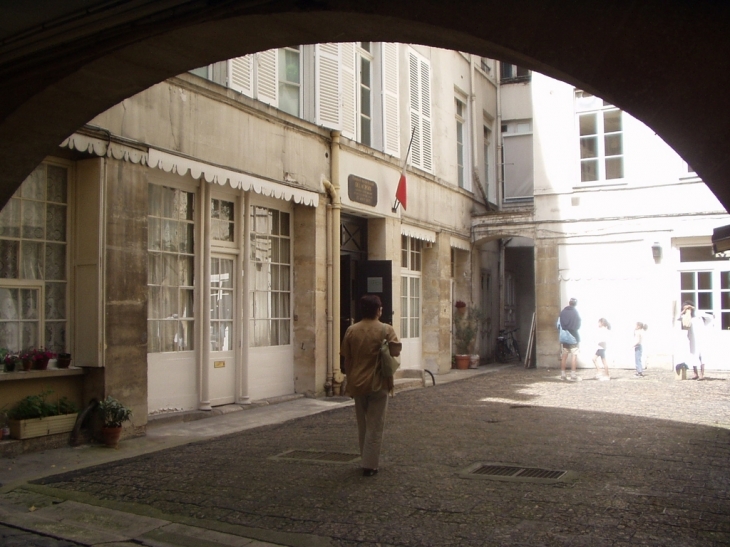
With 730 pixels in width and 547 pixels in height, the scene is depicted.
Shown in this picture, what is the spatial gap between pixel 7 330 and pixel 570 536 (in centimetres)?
556

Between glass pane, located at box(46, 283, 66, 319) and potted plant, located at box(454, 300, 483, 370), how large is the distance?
11231mm

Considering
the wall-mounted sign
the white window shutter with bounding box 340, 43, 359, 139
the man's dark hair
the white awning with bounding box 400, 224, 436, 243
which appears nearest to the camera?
the man's dark hair

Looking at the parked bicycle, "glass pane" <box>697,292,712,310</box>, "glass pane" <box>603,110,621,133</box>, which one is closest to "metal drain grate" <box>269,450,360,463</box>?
"glass pane" <box>697,292,712,310</box>

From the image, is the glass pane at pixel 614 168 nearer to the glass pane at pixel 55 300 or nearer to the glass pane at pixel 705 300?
the glass pane at pixel 705 300

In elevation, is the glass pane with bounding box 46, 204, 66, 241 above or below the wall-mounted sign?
below

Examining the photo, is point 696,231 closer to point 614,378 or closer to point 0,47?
point 614,378

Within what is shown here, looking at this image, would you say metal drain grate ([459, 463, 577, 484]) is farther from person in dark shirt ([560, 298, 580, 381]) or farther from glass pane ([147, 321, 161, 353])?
person in dark shirt ([560, 298, 580, 381])

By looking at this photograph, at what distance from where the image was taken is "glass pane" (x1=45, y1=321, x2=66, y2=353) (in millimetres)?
7613

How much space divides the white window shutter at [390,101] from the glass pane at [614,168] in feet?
18.8

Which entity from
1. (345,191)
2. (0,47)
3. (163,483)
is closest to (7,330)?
(163,483)

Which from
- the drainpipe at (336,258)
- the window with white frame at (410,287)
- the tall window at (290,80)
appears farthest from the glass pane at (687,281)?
the tall window at (290,80)

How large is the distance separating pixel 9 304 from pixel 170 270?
88.8 inches

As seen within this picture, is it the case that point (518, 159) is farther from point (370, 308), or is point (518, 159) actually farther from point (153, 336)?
point (370, 308)

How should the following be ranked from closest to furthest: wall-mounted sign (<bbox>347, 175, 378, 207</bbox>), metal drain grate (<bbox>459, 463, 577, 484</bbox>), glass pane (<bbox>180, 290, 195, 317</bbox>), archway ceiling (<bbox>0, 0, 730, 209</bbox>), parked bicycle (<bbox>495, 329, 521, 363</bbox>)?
archway ceiling (<bbox>0, 0, 730, 209</bbox>) → metal drain grate (<bbox>459, 463, 577, 484</bbox>) → glass pane (<bbox>180, 290, 195, 317</bbox>) → wall-mounted sign (<bbox>347, 175, 378, 207</bbox>) → parked bicycle (<bbox>495, 329, 521, 363</bbox>)
